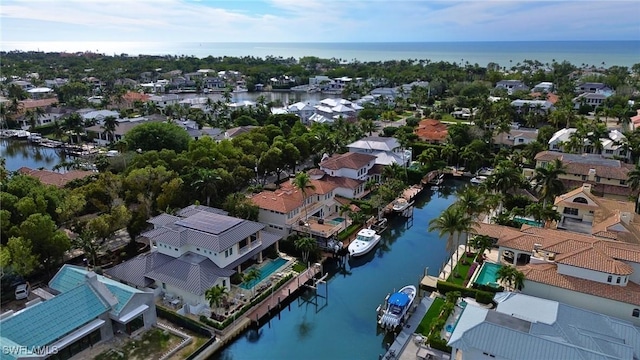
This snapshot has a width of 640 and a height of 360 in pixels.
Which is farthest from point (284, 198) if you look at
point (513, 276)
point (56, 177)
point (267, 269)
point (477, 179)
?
point (477, 179)

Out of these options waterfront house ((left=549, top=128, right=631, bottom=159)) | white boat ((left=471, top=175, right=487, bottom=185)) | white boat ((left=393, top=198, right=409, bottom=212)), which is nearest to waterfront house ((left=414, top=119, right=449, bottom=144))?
white boat ((left=471, top=175, right=487, bottom=185))

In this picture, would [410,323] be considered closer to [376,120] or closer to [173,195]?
[173,195]

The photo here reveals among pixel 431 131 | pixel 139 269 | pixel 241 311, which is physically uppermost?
pixel 431 131

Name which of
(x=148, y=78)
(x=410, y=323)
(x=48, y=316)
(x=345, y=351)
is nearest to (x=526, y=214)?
(x=410, y=323)

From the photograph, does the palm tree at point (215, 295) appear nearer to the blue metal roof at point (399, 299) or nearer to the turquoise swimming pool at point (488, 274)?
the blue metal roof at point (399, 299)

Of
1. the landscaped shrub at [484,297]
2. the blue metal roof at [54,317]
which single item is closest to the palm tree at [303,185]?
the landscaped shrub at [484,297]

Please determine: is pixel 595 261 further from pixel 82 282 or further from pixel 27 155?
pixel 27 155
